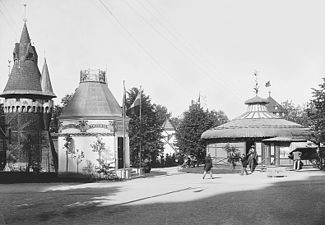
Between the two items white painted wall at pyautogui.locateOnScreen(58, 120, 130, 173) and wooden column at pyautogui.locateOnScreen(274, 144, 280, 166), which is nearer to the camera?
white painted wall at pyautogui.locateOnScreen(58, 120, 130, 173)

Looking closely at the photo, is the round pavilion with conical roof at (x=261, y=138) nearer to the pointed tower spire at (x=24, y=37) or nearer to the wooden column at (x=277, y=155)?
the wooden column at (x=277, y=155)

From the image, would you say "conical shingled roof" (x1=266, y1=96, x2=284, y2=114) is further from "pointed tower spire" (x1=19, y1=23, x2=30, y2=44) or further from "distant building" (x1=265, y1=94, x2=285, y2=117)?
"pointed tower spire" (x1=19, y1=23, x2=30, y2=44)

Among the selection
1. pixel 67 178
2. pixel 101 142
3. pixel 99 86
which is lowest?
pixel 67 178

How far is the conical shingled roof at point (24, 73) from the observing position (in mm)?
48750

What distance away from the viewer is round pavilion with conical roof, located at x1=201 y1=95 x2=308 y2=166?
3944 cm

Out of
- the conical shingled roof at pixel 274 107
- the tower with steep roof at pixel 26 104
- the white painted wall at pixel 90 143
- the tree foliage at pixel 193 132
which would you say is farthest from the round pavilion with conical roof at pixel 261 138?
the conical shingled roof at pixel 274 107

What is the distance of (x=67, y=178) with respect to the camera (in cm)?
2894

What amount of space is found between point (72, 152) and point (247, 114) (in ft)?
77.4

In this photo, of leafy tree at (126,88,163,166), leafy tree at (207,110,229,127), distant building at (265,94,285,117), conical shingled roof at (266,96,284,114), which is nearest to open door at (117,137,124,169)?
leafy tree at (126,88,163,166)

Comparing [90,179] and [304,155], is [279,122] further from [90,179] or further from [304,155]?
[90,179]

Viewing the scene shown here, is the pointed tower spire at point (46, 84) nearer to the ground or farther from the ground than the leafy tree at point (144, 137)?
farther from the ground

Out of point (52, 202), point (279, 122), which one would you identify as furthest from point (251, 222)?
point (279, 122)

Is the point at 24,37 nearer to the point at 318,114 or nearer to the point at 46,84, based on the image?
the point at 46,84

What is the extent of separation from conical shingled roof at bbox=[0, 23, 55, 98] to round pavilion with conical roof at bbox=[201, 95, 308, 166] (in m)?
20.1
